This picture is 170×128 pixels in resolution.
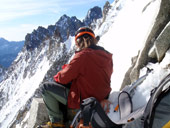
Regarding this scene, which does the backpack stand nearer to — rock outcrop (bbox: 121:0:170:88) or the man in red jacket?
the man in red jacket

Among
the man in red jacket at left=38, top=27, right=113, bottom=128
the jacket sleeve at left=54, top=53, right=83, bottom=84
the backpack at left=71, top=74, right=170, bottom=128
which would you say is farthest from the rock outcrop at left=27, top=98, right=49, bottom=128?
the backpack at left=71, top=74, right=170, bottom=128

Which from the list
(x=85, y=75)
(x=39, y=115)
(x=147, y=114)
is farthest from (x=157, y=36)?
(x=39, y=115)

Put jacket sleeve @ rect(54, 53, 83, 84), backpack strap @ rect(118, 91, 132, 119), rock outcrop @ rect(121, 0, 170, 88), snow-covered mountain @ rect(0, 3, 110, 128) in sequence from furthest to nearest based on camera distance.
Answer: snow-covered mountain @ rect(0, 3, 110, 128) < rock outcrop @ rect(121, 0, 170, 88) < jacket sleeve @ rect(54, 53, 83, 84) < backpack strap @ rect(118, 91, 132, 119)

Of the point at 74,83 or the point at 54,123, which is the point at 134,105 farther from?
the point at 54,123

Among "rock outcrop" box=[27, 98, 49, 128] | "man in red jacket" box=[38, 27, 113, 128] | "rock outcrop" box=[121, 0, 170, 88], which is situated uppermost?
"rock outcrop" box=[121, 0, 170, 88]

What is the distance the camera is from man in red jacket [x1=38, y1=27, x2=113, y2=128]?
4.02 meters

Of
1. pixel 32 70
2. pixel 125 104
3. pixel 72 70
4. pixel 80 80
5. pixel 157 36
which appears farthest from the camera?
pixel 32 70

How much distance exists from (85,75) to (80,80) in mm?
189

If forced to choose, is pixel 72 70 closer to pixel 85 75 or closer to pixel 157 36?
pixel 85 75

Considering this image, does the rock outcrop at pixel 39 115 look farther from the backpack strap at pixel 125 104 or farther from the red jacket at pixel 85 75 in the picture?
the backpack strap at pixel 125 104

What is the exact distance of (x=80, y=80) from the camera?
409 cm

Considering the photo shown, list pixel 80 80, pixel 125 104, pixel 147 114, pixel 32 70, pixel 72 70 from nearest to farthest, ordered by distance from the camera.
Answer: pixel 147 114, pixel 125 104, pixel 72 70, pixel 80 80, pixel 32 70

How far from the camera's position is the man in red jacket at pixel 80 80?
402 centimetres

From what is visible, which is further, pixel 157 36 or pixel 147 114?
pixel 157 36
